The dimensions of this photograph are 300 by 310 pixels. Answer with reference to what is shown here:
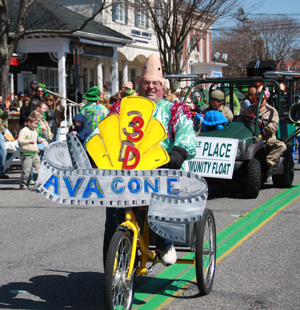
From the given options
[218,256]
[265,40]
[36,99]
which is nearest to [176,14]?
[36,99]

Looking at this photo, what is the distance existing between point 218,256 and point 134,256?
7.01ft

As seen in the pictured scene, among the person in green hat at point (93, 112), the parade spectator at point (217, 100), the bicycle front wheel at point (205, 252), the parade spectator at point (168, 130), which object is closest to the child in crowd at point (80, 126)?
the person in green hat at point (93, 112)

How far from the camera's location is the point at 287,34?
54.5 m

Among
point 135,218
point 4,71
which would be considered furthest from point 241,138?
point 4,71

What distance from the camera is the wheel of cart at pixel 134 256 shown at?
3385 millimetres

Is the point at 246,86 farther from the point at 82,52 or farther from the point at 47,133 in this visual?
the point at 82,52

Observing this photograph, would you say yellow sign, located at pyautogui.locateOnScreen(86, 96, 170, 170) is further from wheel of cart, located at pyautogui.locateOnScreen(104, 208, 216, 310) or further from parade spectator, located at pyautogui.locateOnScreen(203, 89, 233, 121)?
parade spectator, located at pyautogui.locateOnScreen(203, 89, 233, 121)

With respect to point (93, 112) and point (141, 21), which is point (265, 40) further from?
point (93, 112)

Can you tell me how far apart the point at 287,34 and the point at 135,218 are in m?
53.8

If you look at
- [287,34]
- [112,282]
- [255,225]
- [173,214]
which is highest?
[287,34]

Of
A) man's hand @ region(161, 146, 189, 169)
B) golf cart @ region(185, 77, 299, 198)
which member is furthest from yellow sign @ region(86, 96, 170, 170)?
golf cart @ region(185, 77, 299, 198)

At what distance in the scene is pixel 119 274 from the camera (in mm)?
3506

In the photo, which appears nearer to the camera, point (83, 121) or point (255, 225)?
point (255, 225)

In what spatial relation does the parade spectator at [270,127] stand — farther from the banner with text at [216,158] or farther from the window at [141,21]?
the window at [141,21]
